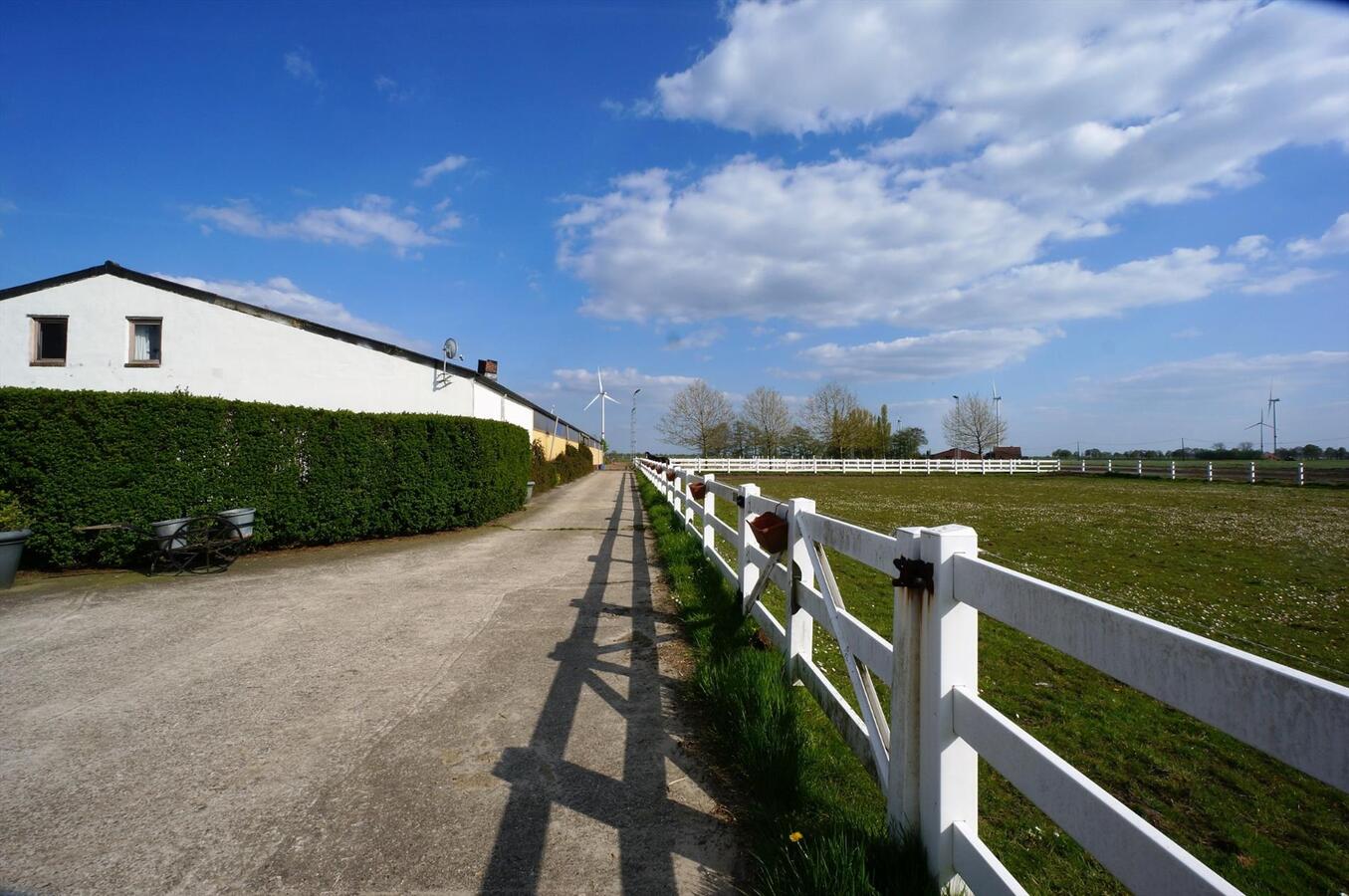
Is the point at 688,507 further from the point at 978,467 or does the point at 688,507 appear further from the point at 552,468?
the point at 978,467

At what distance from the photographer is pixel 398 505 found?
1229cm

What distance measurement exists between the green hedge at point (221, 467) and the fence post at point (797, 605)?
9.51 metres

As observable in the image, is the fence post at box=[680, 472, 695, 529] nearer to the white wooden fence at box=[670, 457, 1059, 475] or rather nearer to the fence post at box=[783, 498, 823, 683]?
the fence post at box=[783, 498, 823, 683]

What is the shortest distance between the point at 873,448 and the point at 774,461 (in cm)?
2163

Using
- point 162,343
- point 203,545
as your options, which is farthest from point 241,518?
point 162,343

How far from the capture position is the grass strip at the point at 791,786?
2250 millimetres

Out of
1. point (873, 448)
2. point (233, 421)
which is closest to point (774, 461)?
point (873, 448)

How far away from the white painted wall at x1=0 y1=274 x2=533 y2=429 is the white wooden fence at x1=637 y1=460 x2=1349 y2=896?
17.2 m

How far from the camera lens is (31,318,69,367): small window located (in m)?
16.4

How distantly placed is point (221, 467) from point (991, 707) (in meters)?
11.2

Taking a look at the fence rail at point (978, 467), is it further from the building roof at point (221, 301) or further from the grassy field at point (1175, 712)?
the grassy field at point (1175, 712)

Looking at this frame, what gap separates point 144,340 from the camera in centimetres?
1691

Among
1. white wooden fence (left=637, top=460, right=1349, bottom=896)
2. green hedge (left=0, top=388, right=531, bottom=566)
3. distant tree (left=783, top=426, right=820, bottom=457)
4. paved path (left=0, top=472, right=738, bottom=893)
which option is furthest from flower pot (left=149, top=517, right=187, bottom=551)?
distant tree (left=783, top=426, right=820, bottom=457)

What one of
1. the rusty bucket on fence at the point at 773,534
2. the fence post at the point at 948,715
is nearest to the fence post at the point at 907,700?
the fence post at the point at 948,715
